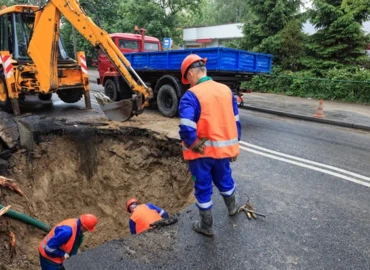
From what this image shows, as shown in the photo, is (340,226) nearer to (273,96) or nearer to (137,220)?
(137,220)

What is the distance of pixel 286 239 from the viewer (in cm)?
329

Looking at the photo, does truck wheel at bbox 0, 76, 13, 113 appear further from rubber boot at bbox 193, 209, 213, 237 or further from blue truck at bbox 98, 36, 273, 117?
rubber boot at bbox 193, 209, 213, 237

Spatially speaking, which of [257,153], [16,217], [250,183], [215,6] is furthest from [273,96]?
[215,6]

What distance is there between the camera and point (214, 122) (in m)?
3.08

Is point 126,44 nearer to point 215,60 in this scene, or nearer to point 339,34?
point 215,60

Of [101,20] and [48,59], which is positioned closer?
[48,59]

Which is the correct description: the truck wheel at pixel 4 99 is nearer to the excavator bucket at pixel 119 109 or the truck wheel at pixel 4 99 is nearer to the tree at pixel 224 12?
the excavator bucket at pixel 119 109

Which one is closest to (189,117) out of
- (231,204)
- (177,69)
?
(231,204)

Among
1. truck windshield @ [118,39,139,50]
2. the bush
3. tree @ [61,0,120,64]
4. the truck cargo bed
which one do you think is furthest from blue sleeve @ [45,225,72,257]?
tree @ [61,0,120,64]

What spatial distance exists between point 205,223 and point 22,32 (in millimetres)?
7968

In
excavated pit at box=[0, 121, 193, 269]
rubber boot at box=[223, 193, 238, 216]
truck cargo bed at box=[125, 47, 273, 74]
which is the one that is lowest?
excavated pit at box=[0, 121, 193, 269]

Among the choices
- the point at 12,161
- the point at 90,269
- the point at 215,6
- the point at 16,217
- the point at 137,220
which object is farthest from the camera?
the point at 215,6

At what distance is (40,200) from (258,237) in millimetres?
4045

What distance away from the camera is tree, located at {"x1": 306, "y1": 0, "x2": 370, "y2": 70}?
43.5ft
